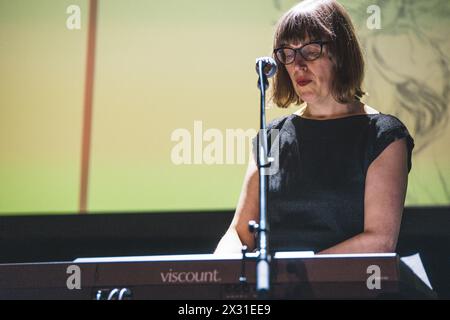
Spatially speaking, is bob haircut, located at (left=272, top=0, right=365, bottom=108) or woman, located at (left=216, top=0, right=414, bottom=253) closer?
woman, located at (left=216, top=0, right=414, bottom=253)

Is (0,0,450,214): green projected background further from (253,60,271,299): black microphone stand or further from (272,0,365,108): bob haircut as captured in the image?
(253,60,271,299): black microphone stand

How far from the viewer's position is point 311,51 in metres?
2.34

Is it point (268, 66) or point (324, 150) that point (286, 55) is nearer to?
point (324, 150)

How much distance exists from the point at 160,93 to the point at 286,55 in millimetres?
786

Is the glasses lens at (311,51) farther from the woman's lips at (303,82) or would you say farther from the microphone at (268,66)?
the microphone at (268,66)

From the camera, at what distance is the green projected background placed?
2.88 meters

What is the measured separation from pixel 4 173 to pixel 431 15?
1.98 meters

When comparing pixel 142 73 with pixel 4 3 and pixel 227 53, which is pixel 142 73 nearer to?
pixel 227 53

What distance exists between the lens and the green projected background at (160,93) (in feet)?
9.43

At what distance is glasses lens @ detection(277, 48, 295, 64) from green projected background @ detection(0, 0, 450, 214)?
0.51 metres

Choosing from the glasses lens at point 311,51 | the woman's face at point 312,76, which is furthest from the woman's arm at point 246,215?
the glasses lens at point 311,51

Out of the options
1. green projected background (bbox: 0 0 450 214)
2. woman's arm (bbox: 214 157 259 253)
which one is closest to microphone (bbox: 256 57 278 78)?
woman's arm (bbox: 214 157 259 253)

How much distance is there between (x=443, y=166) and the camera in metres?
2.86

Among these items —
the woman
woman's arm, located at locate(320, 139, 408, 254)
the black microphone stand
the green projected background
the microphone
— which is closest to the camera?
the black microphone stand
